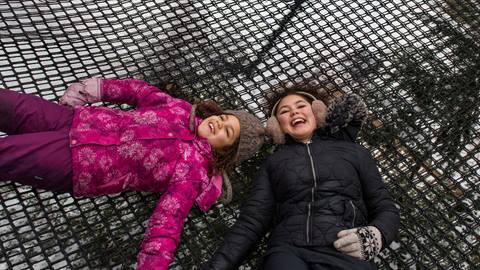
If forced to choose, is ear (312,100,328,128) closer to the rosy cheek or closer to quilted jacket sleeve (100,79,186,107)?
the rosy cheek

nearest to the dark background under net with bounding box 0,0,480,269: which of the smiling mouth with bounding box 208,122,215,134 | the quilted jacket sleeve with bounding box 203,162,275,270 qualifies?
the quilted jacket sleeve with bounding box 203,162,275,270

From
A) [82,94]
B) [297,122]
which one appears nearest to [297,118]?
[297,122]

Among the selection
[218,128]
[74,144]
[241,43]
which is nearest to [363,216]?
[218,128]

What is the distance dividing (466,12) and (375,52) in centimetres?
51

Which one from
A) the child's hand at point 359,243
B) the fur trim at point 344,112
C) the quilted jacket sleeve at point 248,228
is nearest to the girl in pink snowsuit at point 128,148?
the quilted jacket sleeve at point 248,228

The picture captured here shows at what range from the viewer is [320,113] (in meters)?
1.44

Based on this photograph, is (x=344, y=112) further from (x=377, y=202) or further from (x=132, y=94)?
(x=132, y=94)

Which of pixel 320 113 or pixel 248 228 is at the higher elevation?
pixel 320 113

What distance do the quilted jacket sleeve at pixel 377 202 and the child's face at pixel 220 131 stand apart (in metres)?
0.36

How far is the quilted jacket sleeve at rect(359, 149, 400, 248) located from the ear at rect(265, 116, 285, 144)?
231mm

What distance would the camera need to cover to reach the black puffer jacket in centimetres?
122

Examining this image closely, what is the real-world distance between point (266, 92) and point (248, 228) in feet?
2.52

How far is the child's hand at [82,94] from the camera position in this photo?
143 cm

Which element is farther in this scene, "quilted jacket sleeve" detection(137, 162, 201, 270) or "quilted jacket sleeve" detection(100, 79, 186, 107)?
"quilted jacket sleeve" detection(100, 79, 186, 107)
